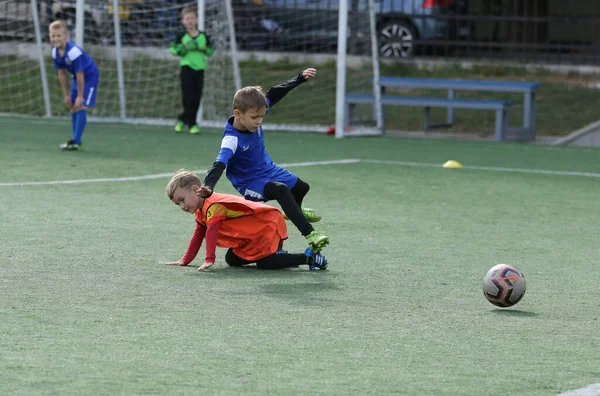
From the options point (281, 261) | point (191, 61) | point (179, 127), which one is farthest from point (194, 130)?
point (281, 261)

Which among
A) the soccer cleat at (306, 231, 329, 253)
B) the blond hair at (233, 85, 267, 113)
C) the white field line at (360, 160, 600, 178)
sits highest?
the blond hair at (233, 85, 267, 113)

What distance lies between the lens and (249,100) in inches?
274

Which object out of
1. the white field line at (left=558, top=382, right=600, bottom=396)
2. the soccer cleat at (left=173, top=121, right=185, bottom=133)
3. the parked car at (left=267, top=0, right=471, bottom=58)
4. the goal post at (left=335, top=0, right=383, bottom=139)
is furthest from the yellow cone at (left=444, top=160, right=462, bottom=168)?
the parked car at (left=267, top=0, right=471, bottom=58)

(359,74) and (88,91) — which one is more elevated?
(88,91)

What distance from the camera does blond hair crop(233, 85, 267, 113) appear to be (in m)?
6.97

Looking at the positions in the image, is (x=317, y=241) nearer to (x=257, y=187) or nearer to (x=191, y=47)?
(x=257, y=187)

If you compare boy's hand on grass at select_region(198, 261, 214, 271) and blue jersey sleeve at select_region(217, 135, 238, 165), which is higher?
blue jersey sleeve at select_region(217, 135, 238, 165)

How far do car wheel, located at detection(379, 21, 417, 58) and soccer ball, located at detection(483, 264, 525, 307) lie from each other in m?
18.7

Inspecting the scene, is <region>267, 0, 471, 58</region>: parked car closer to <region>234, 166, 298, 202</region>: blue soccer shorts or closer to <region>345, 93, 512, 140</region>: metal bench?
<region>345, 93, 512, 140</region>: metal bench

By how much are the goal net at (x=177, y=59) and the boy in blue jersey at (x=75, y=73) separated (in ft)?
14.5

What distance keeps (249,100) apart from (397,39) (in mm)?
17698

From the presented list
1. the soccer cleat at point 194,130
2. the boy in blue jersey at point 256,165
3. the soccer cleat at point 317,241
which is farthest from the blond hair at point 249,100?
the soccer cleat at point 194,130

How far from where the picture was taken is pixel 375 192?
11.1 meters

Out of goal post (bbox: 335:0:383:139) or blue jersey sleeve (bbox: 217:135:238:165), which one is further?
goal post (bbox: 335:0:383:139)
